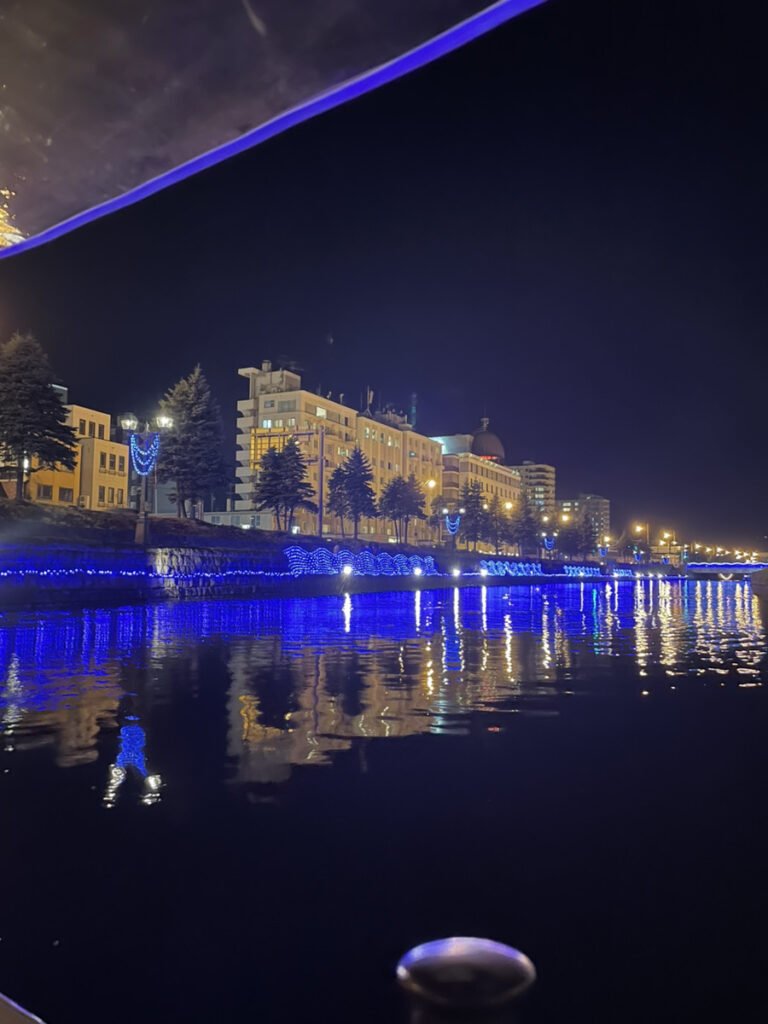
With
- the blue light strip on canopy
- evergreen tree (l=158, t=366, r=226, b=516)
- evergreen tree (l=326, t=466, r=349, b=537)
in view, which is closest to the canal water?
the blue light strip on canopy

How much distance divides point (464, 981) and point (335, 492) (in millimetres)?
84910

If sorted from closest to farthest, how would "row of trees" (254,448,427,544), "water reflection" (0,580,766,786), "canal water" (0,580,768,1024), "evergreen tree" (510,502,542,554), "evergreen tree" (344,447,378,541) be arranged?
1. "canal water" (0,580,768,1024)
2. "water reflection" (0,580,766,786)
3. "row of trees" (254,448,427,544)
4. "evergreen tree" (344,447,378,541)
5. "evergreen tree" (510,502,542,554)

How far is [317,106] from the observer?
4.73 m

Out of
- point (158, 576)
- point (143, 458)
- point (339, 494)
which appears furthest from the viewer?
point (339, 494)

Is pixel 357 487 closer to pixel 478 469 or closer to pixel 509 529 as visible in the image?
pixel 509 529

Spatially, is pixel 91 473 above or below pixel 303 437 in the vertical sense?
below

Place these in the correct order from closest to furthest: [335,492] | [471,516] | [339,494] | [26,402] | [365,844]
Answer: [365,844]
[26,402]
[339,494]
[335,492]
[471,516]

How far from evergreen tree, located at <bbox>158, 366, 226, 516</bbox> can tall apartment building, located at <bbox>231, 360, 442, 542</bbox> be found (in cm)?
3928

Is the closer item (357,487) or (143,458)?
(143,458)

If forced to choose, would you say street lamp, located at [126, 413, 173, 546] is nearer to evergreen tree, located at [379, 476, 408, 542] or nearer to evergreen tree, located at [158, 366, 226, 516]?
evergreen tree, located at [158, 366, 226, 516]

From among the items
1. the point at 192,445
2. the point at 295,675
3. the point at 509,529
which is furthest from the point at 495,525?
the point at 295,675

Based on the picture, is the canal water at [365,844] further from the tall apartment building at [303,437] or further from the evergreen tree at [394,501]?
the tall apartment building at [303,437]

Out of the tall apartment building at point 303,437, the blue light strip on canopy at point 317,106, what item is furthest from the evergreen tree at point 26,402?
the tall apartment building at point 303,437

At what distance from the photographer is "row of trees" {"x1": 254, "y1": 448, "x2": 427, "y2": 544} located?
69562mm
